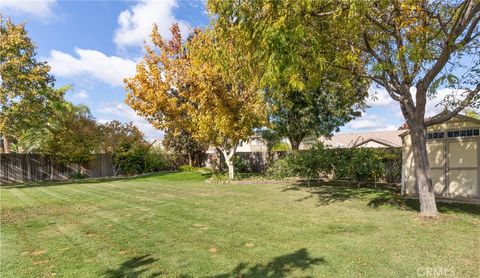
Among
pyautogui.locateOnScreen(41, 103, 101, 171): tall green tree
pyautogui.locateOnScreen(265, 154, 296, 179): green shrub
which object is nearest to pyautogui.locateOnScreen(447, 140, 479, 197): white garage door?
pyautogui.locateOnScreen(265, 154, 296, 179): green shrub

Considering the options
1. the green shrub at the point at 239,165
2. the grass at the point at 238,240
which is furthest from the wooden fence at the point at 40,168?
the grass at the point at 238,240

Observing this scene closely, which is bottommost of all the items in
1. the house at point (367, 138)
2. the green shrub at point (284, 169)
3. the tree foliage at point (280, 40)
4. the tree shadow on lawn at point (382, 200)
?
the tree shadow on lawn at point (382, 200)

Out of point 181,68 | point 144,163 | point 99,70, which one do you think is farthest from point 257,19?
point 144,163

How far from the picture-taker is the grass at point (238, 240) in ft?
14.1

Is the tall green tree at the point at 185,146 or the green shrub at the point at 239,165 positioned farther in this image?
the tall green tree at the point at 185,146

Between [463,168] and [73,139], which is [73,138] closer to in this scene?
[73,139]

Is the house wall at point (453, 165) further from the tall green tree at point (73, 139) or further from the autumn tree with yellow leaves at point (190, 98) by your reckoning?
the tall green tree at point (73, 139)

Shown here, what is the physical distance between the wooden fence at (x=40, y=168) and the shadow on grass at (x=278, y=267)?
67.6 feet

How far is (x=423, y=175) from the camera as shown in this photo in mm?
7277

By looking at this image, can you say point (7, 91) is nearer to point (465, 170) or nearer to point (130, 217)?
point (130, 217)

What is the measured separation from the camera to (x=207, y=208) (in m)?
8.90

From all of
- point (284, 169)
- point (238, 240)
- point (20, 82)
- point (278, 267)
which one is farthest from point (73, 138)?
point (278, 267)

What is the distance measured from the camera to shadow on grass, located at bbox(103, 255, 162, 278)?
13.6 feet

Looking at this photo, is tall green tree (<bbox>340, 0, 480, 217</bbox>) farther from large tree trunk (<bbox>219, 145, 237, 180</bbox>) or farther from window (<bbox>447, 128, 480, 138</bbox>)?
large tree trunk (<bbox>219, 145, 237, 180</bbox>)
